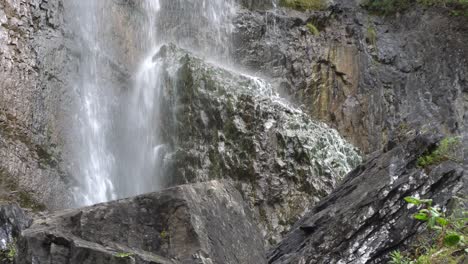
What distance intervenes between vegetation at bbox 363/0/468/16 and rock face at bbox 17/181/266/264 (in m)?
13.7

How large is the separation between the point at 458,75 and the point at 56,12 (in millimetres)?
10897

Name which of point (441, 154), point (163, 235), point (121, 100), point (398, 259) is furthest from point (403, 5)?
point (163, 235)

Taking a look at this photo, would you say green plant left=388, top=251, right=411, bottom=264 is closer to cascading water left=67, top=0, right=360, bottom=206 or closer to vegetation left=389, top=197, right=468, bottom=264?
vegetation left=389, top=197, right=468, bottom=264

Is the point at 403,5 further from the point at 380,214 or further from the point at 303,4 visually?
the point at 380,214

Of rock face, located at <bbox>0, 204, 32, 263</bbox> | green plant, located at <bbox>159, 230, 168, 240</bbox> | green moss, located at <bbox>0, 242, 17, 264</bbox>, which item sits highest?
rock face, located at <bbox>0, 204, 32, 263</bbox>

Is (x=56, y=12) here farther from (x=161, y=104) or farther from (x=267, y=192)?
(x=267, y=192)

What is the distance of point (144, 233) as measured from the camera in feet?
16.4

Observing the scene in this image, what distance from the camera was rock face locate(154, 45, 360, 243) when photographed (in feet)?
35.9

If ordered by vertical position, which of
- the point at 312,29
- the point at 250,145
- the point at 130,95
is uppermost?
the point at 312,29

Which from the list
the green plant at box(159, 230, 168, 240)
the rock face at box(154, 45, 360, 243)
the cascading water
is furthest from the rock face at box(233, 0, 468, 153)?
the green plant at box(159, 230, 168, 240)

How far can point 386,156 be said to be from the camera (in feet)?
22.1

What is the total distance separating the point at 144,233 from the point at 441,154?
329 cm

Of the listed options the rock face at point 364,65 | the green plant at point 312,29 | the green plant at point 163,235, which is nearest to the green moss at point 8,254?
the green plant at point 163,235

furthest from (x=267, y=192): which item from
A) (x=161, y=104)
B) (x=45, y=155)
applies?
(x=45, y=155)
